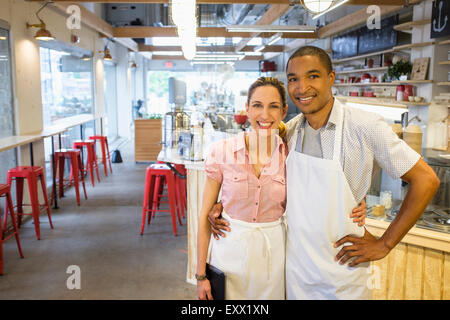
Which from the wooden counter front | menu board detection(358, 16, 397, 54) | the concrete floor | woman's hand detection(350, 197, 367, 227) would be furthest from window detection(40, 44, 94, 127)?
woman's hand detection(350, 197, 367, 227)

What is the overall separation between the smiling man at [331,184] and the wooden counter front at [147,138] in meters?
8.24

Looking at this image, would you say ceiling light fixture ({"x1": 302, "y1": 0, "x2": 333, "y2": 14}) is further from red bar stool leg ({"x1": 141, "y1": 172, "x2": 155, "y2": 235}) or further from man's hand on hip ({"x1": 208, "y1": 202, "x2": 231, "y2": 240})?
red bar stool leg ({"x1": 141, "y1": 172, "x2": 155, "y2": 235})

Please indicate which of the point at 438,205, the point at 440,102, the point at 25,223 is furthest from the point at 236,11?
the point at 438,205

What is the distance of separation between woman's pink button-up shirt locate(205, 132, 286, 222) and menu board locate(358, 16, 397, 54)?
6703 millimetres

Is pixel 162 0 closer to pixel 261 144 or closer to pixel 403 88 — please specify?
pixel 403 88

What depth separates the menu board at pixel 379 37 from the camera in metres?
7.37

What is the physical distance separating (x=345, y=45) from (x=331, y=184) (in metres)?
8.97

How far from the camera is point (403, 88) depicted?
21.3ft

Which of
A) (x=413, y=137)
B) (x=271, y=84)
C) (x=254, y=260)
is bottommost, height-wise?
(x=254, y=260)

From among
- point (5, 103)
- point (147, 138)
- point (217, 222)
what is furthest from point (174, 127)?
point (147, 138)

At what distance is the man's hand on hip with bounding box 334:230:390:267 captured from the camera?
1453 mm

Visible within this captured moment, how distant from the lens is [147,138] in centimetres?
960

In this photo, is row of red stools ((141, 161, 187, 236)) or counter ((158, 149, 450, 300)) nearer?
counter ((158, 149, 450, 300))

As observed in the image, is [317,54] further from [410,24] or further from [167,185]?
[410,24]
